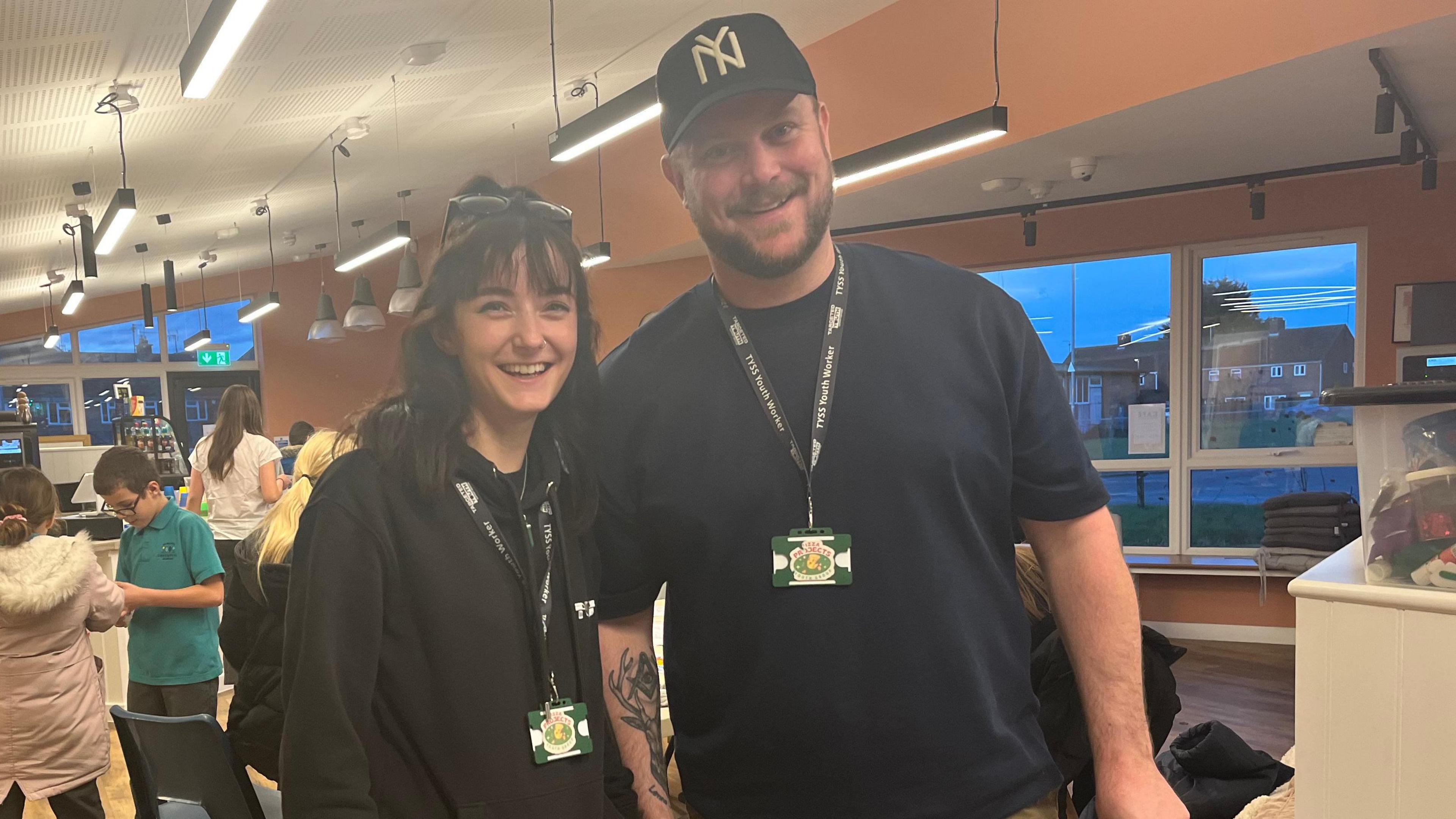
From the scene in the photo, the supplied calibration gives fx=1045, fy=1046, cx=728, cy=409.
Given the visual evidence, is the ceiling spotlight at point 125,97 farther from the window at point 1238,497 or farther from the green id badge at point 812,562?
the window at point 1238,497

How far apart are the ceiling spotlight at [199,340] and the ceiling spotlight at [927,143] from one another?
10.9 metres

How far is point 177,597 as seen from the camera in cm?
360

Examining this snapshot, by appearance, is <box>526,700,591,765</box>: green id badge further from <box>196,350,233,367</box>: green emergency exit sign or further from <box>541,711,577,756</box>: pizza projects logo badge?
<box>196,350,233,367</box>: green emergency exit sign

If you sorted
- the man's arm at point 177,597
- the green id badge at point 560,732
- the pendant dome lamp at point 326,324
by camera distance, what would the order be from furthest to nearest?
the pendant dome lamp at point 326,324
the man's arm at point 177,597
the green id badge at point 560,732

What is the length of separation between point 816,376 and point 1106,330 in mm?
6611

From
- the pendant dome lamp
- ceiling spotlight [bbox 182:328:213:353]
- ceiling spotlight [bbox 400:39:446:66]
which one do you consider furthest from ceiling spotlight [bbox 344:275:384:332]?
ceiling spotlight [bbox 182:328:213:353]

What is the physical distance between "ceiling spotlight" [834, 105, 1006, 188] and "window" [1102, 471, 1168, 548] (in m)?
3.11

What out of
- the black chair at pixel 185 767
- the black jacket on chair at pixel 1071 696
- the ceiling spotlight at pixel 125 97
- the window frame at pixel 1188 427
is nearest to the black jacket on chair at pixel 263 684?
the black chair at pixel 185 767

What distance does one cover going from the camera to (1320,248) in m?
6.53

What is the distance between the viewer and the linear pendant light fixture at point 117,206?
18.4 ft

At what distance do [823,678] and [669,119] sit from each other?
786mm

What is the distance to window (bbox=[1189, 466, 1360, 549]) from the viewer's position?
676 cm

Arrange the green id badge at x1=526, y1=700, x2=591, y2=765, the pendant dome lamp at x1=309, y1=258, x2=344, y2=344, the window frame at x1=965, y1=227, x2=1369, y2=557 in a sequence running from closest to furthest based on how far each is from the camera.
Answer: the green id badge at x1=526, y1=700, x2=591, y2=765
the window frame at x1=965, y1=227, x2=1369, y2=557
the pendant dome lamp at x1=309, y1=258, x2=344, y2=344

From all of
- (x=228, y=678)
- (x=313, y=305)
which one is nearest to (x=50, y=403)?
(x=313, y=305)
